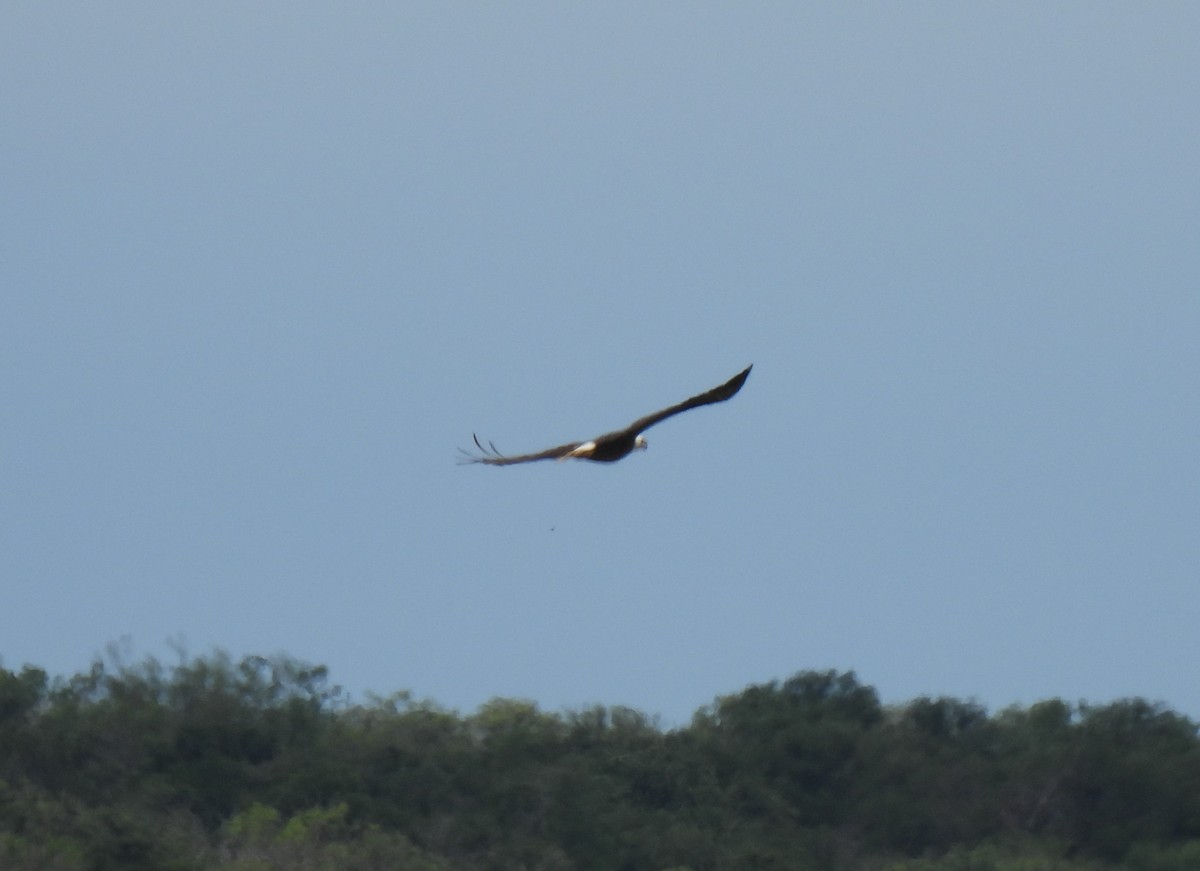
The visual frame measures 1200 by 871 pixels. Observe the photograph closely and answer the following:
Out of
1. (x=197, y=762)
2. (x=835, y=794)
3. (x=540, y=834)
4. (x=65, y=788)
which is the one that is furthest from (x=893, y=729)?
(x=65, y=788)

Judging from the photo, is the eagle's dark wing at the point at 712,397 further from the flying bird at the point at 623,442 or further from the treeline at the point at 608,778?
the treeline at the point at 608,778

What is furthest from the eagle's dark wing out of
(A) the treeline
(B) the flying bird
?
(A) the treeline

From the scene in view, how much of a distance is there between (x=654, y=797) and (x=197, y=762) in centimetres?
802

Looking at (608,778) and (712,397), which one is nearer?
(712,397)

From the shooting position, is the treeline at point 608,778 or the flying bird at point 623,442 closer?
the flying bird at point 623,442

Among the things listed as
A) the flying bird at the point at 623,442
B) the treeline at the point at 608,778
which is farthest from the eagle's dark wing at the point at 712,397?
the treeline at the point at 608,778

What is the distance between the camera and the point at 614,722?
4400 cm

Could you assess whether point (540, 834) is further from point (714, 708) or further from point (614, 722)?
point (714, 708)

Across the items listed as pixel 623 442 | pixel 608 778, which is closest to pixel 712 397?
pixel 623 442

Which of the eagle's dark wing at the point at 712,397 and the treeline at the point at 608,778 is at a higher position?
the treeline at the point at 608,778

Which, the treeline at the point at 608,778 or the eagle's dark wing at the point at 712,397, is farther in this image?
the treeline at the point at 608,778

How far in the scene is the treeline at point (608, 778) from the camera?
114 ft

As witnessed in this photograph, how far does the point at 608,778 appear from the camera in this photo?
38.5 meters

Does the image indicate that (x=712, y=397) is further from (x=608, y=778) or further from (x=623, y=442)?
(x=608, y=778)
